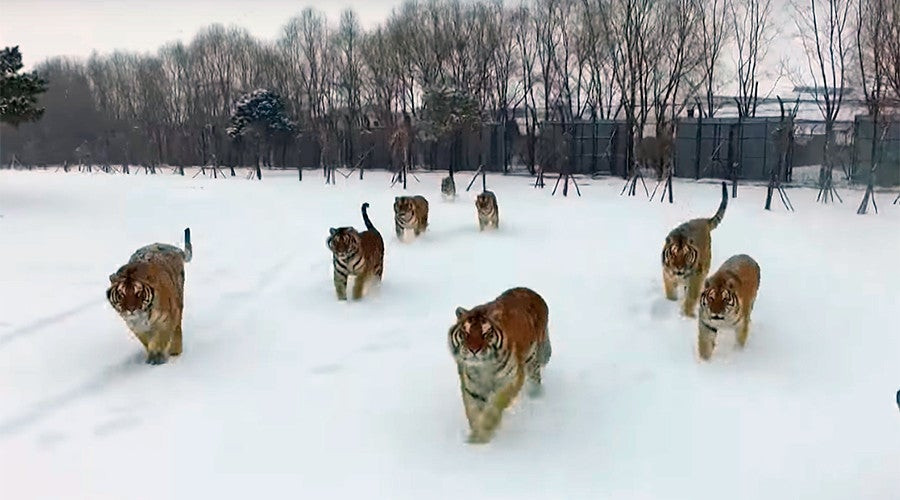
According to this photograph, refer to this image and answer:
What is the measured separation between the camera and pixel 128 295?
508 centimetres

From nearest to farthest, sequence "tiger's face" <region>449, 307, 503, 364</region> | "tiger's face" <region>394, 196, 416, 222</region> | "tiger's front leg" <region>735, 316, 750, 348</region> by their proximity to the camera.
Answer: "tiger's face" <region>449, 307, 503, 364</region>
"tiger's front leg" <region>735, 316, 750, 348</region>
"tiger's face" <region>394, 196, 416, 222</region>

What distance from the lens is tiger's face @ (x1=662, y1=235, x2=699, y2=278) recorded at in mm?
6535

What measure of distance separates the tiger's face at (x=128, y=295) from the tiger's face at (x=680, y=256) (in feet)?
15.5

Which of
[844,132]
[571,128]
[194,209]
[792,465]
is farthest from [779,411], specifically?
[571,128]

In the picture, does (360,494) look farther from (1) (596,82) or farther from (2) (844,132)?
(1) (596,82)

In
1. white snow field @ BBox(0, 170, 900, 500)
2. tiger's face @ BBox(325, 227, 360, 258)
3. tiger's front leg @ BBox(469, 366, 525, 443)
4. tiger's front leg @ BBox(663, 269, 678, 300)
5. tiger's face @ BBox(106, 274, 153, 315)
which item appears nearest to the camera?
white snow field @ BBox(0, 170, 900, 500)

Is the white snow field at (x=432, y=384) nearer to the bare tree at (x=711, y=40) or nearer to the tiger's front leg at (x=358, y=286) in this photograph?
the tiger's front leg at (x=358, y=286)

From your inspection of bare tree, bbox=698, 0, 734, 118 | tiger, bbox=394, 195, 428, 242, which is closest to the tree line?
bare tree, bbox=698, 0, 734, 118

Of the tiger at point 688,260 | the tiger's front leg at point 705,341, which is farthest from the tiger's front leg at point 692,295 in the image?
the tiger's front leg at point 705,341

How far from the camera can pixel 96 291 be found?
24.8ft

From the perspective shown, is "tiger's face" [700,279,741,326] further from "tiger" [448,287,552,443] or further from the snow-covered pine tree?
the snow-covered pine tree

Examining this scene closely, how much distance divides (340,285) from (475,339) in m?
4.06

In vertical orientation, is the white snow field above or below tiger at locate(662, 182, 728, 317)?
below

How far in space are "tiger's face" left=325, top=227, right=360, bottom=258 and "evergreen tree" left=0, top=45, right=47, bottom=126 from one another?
1000 centimetres
